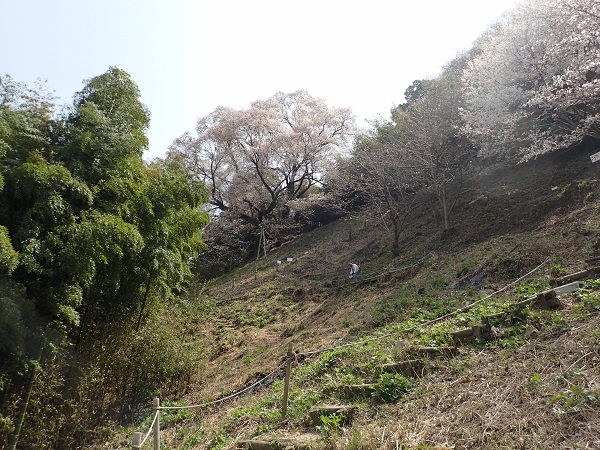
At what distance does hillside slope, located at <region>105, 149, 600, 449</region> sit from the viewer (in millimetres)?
3502

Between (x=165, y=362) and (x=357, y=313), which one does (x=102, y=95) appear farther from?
(x=357, y=313)

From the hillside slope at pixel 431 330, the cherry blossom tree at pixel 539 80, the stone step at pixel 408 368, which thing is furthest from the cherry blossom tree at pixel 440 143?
the stone step at pixel 408 368

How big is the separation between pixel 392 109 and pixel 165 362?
19.9 m

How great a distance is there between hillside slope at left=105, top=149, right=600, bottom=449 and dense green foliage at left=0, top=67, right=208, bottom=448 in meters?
1.62

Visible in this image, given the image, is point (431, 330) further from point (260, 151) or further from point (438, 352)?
point (260, 151)

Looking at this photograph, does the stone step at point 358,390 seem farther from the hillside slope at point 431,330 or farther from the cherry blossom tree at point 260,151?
the cherry blossom tree at point 260,151

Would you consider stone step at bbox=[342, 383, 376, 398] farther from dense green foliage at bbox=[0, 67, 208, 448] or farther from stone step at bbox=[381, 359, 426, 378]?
dense green foliage at bbox=[0, 67, 208, 448]

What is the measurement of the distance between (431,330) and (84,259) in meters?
5.15

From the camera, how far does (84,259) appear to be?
5.79 m

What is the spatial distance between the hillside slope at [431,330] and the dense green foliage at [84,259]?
1.62m

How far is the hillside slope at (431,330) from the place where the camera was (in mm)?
3502

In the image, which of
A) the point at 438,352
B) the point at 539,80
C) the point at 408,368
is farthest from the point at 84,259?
the point at 539,80

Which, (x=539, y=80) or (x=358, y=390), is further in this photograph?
(x=539, y=80)

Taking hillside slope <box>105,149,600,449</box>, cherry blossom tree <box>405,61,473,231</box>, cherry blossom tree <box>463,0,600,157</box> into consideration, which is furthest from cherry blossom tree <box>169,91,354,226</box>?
cherry blossom tree <box>463,0,600,157</box>
